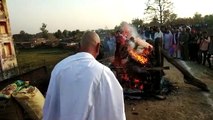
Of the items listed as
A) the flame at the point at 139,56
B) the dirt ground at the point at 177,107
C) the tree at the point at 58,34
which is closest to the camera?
the dirt ground at the point at 177,107

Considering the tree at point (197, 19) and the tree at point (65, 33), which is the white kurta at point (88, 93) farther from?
the tree at point (197, 19)

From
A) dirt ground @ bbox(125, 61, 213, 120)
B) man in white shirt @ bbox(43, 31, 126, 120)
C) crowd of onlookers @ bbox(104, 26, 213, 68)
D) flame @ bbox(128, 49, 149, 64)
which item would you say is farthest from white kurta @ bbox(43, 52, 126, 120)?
crowd of onlookers @ bbox(104, 26, 213, 68)

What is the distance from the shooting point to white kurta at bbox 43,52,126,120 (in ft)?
9.26

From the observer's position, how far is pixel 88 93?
282 cm

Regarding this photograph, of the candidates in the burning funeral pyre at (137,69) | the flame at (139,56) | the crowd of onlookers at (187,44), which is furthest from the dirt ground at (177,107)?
the crowd of onlookers at (187,44)

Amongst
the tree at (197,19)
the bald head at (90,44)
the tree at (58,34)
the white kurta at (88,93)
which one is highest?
the bald head at (90,44)

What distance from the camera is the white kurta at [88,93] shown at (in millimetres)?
2822

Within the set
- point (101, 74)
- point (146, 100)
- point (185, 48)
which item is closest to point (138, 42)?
point (146, 100)

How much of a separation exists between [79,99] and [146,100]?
22.0ft

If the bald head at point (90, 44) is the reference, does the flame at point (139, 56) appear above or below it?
below

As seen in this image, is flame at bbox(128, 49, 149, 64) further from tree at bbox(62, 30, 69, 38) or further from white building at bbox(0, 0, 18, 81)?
tree at bbox(62, 30, 69, 38)

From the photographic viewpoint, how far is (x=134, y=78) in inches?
386

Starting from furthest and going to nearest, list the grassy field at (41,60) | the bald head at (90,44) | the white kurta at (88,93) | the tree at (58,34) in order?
the tree at (58,34) < the grassy field at (41,60) < the bald head at (90,44) < the white kurta at (88,93)

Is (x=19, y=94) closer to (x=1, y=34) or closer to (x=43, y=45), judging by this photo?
(x=1, y=34)
